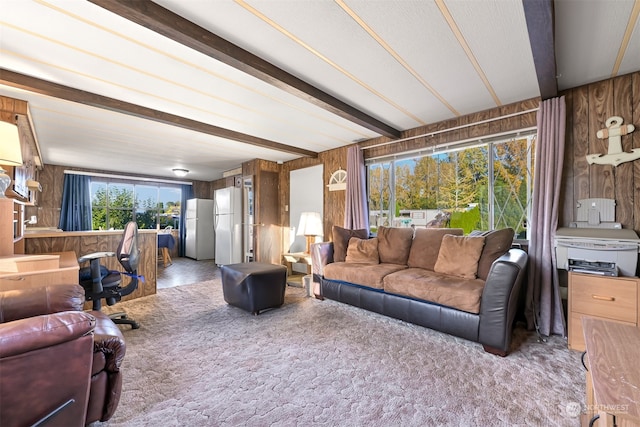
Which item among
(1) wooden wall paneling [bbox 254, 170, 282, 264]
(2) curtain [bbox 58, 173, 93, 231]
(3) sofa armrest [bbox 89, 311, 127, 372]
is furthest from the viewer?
(2) curtain [bbox 58, 173, 93, 231]

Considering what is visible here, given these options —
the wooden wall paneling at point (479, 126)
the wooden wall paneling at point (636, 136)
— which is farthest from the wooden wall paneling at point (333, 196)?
the wooden wall paneling at point (636, 136)

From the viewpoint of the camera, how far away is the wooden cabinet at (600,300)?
6.35 feet

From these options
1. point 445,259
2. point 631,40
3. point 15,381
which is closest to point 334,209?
point 445,259

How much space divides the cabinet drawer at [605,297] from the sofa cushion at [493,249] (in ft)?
1.68

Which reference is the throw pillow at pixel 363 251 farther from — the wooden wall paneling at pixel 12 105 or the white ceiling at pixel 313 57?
the wooden wall paneling at pixel 12 105

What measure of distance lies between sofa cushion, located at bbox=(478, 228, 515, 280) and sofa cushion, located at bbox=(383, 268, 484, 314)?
13 centimetres

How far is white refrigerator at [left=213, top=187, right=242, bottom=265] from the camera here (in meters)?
5.70

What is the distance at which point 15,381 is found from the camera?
0.94 m

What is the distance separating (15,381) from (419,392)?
1854 millimetres

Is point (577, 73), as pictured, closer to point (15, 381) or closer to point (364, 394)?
point (364, 394)

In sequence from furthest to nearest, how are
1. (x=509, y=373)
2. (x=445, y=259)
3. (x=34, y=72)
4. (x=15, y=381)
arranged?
(x=445, y=259) → (x=34, y=72) → (x=509, y=373) → (x=15, y=381)

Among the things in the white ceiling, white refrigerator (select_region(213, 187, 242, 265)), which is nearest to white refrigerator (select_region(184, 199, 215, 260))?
Answer: white refrigerator (select_region(213, 187, 242, 265))

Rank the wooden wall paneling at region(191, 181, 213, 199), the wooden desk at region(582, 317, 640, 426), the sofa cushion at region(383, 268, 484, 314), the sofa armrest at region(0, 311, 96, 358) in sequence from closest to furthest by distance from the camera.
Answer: the wooden desk at region(582, 317, 640, 426)
the sofa armrest at region(0, 311, 96, 358)
the sofa cushion at region(383, 268, 484, 314)
the wooden wall paneling at region(191, 181, 213, 199)

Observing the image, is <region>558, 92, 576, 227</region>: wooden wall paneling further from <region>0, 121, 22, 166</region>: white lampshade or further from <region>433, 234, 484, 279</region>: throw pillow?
<region>0, 121, 22, 166</region>: white lampshade
